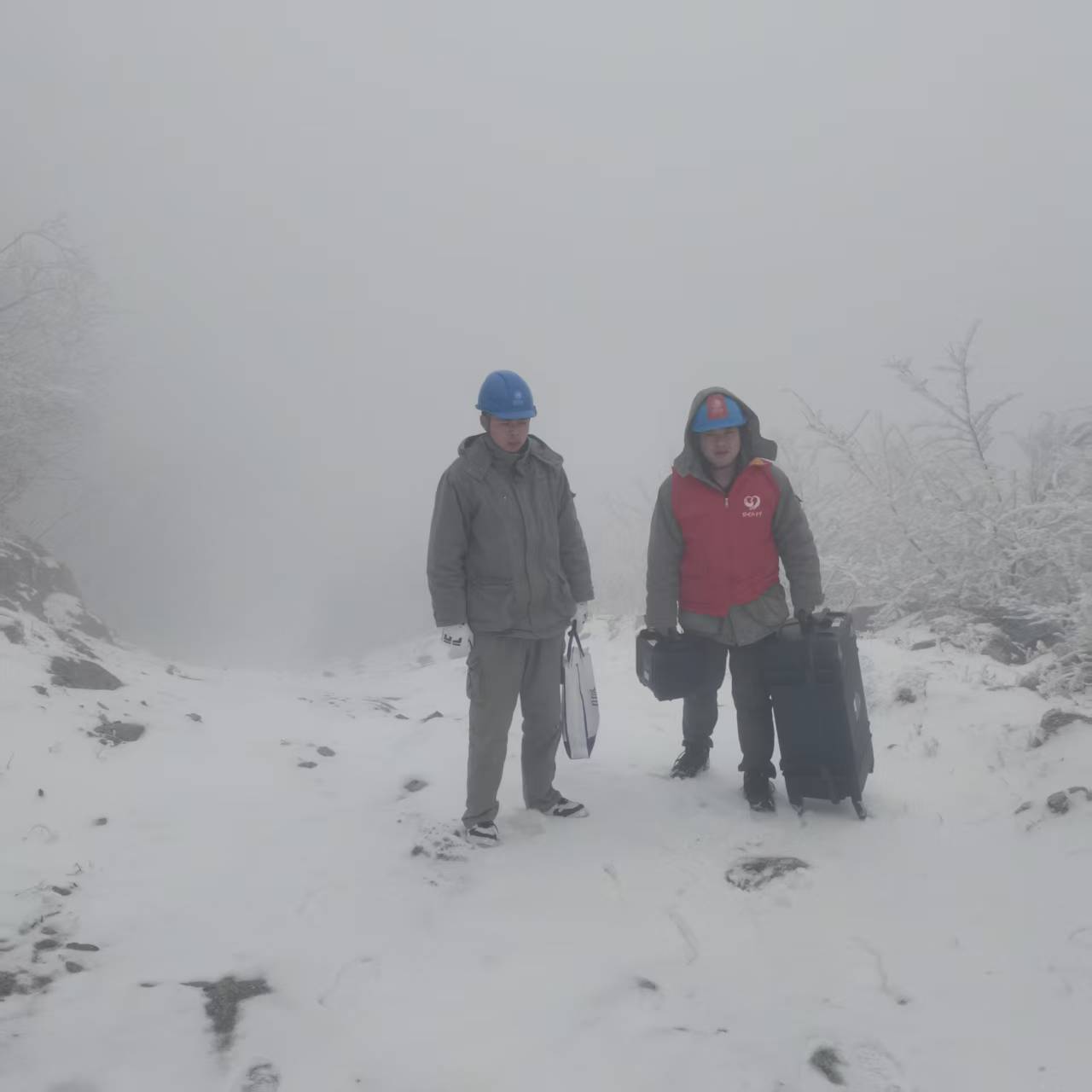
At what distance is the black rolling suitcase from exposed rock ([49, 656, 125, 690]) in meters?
6.38

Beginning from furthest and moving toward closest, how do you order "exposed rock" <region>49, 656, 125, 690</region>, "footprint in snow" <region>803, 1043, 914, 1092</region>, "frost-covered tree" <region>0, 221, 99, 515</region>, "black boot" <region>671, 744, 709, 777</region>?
"frost-covered tree" <region>0, 221, 99, 515</region>, "exposed rock" <region>49, 656, 125, 690</region>, "black boot" <region>671, 744, 709, 777</region>, "footprint in snow" <region>803, 1043, 914, 1092</region>

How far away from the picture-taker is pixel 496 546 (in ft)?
13.2

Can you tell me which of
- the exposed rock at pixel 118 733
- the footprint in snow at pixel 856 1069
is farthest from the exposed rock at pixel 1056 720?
the exposed rock at pixel 118 733

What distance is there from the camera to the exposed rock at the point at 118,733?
572cm

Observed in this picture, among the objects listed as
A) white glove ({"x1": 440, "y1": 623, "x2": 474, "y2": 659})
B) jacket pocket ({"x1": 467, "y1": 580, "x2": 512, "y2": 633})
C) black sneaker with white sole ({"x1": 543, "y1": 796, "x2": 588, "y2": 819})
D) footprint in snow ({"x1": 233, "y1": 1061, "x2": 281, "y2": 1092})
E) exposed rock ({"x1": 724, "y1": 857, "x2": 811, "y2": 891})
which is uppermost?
jacket pocket ({"x1": 467, "y1": 580, "x2": 512, "y2": 633})

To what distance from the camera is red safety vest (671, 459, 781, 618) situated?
423 centimetres

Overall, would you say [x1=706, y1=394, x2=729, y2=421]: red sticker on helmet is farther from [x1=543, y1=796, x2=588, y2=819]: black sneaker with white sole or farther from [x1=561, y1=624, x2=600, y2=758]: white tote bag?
[x1=543, y1=796, x2=588, y2=819]: black sneaker with white sole

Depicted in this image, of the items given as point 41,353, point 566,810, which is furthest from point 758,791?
point 41,353

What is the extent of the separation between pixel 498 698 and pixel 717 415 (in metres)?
2.03

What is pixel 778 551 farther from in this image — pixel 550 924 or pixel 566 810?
pixel 550 924


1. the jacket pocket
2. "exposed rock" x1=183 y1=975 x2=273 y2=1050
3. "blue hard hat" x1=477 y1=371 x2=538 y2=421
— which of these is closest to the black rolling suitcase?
the jacket pocket

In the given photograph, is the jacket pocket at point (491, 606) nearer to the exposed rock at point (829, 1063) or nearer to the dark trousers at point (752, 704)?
the dark trousers at point (752, 704)

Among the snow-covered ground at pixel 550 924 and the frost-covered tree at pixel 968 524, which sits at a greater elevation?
the frost-covered tree at pixel 968 524

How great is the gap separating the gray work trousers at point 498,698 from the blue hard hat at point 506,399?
123cm
